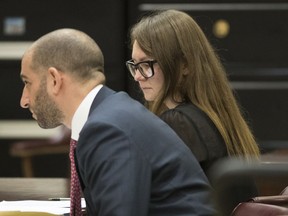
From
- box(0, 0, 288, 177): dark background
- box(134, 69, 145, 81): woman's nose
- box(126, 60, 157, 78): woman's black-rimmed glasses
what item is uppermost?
box(126, 60, 157, 78): woman's black-rimmed glasses

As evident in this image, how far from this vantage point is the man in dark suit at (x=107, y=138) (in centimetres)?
230

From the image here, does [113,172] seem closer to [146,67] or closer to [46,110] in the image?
[46,110]

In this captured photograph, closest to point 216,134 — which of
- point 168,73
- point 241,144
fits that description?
point 241,144

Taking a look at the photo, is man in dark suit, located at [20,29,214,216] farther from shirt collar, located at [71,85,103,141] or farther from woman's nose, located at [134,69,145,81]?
woman's nose, located at [134,69,145,81]

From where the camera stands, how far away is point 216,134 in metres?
3.00

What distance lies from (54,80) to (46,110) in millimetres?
112

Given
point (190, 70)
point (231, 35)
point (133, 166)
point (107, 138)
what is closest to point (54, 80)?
point (107, 138)

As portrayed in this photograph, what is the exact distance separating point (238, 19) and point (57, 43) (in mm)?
3859

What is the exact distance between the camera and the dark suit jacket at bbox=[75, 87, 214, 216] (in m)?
2.28

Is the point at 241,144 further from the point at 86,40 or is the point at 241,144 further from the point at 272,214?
the point at 272,214

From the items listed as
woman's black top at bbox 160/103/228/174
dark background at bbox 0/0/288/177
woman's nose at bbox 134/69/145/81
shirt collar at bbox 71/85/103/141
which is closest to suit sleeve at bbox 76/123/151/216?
shirt collar at bbox 71/85/103/141

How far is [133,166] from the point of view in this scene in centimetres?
231

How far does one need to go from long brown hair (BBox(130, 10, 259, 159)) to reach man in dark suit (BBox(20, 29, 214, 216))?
458mm

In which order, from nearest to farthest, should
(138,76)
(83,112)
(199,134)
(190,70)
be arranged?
(83,112), (199,134), (190,70), (138,76)
